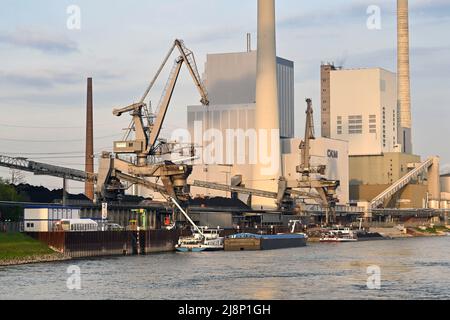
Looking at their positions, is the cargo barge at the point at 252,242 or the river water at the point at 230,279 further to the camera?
the cargo barge at the point at 252,242

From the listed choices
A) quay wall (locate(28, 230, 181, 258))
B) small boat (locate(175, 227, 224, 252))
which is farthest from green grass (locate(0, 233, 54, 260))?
small boat (locate(175, 227, 224, 252))

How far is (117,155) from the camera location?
14975 centimetres

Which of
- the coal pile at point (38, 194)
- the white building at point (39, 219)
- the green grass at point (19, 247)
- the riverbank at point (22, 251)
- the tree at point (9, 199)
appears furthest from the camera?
the coal pile at point (38, 194)

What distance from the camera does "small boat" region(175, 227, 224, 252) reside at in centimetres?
12988

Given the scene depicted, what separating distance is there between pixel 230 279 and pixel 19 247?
30.1m

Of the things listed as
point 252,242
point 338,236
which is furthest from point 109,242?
point 338,236

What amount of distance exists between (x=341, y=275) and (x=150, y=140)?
73803 millimetres

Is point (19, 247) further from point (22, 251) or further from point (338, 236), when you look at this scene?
point (338, 236)

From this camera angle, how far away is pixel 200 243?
Answer: 13300cm

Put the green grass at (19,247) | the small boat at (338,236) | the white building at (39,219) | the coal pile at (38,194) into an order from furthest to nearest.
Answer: the small boat at (338,236) → the coal pile at (38,194) → the white building at (39,219) → the green grass at (19,247)

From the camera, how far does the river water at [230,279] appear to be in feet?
218

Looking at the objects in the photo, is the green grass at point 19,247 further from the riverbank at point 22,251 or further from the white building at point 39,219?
the white building at point 39,219

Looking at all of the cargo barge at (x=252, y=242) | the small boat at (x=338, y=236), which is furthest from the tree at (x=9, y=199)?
the small boat at (x=338, y=236)

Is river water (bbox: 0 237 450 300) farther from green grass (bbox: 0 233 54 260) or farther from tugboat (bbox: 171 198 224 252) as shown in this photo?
tugboat (bbox: 171 198 224 252)
